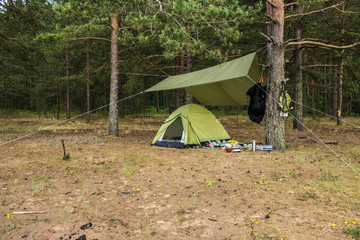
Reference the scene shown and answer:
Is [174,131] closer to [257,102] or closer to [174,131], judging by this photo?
[174,131]

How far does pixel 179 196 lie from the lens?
10.6 feet

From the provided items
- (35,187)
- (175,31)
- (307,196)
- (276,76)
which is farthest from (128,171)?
(276,76)

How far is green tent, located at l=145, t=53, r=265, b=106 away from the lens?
19.0 feet

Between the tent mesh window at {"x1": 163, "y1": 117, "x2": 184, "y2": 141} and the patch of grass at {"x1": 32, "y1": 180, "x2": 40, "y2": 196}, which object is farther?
the tent mesh window at {"x1": 163, "y1": 117, "x2": 184, "y2": 141}

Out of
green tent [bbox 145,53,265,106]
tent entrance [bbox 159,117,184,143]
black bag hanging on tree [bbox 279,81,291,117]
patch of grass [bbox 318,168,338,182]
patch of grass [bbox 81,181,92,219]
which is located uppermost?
green tent [bbox 145,53,265,106]

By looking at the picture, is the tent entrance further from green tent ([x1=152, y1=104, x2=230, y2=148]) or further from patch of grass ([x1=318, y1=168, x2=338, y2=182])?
patch of grass ([x1=318, y1=168, x2=338, y2=182])

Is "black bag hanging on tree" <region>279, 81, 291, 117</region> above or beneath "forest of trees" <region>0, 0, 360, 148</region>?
beneath

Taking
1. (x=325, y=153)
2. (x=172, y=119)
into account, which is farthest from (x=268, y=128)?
(x=172, y=119)

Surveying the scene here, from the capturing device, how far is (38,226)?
2.40m

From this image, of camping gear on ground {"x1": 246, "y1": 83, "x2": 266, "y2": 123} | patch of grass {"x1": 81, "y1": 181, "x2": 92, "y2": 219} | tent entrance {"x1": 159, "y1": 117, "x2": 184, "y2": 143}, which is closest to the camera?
patch of grass {"x1": 81, "y1": 181, "x2": 92, "y2": 219}

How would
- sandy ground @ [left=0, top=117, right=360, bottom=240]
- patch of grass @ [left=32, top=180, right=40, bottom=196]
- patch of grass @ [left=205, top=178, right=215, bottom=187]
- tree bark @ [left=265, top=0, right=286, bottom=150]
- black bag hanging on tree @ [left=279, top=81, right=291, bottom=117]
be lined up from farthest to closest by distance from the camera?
tree bark @ [left=265, top=0, right=286, bottom=150] → black bag hanging on tree @ [left=279, top=81, right=291, bottom=117] → patch of grass @ [left=205, top=178, right=215, bottom=187] → patch of grass @ [left=32, top=180, right=40, bottom=196] → sandy ground @ [left=0, top=117, right=360, bottom=240]

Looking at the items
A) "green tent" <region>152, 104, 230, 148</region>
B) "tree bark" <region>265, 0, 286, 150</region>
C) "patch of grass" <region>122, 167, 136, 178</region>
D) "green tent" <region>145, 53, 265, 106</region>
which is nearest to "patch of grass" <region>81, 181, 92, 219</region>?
"patch of grass" <region>122, 167, 136, 178</region>

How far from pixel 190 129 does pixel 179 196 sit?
12.4 ft

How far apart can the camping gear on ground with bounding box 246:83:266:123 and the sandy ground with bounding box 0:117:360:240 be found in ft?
4.13
